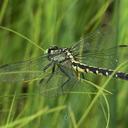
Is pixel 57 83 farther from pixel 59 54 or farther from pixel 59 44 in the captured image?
pixel 59 44

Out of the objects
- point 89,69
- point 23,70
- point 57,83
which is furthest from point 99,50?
point 23,70

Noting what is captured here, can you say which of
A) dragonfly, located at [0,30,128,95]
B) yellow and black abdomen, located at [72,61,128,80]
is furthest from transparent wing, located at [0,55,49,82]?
yellow and black abdomen, located at [72,61,128,80]

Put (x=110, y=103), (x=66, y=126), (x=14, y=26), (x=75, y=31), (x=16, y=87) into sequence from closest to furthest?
(x=110, y=103) → (x=66, y=126) → (x=16, y=87) → (x=75, y=31) → (x=14, y=26)

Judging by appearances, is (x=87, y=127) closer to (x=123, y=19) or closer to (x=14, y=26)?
(x=123, y=19)

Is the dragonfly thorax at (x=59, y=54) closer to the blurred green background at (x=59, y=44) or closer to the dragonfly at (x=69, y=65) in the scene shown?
the dragonfly at (x=69, y=65)

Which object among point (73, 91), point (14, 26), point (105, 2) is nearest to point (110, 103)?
point (73, 91)

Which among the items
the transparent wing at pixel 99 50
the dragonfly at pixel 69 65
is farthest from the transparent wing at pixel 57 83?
the transparent wing at pixel 99 50

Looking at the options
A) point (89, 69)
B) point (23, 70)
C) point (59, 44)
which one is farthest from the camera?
point (59, 44)
